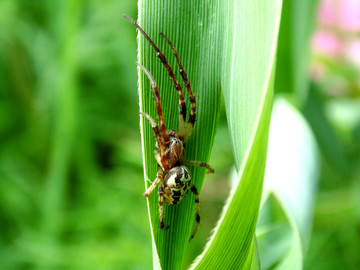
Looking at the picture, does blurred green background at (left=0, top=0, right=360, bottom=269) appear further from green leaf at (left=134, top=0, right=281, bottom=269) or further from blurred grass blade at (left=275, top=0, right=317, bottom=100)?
green leaf at (left=134, top=0, right=281, bottom=269)

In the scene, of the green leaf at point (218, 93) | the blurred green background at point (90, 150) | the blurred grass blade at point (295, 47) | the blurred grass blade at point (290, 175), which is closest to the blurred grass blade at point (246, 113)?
the green leaf at point (218, 93)

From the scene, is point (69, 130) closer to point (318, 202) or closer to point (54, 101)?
point (54, 101)

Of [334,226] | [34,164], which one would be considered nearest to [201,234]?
[334,226]

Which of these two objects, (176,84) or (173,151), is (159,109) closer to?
(176,84)

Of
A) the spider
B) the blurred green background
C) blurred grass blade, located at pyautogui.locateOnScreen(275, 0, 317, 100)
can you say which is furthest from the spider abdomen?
the blurred green background

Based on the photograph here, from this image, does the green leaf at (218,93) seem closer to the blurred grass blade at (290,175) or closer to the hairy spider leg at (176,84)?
the hairy spider leg at (176,84)
